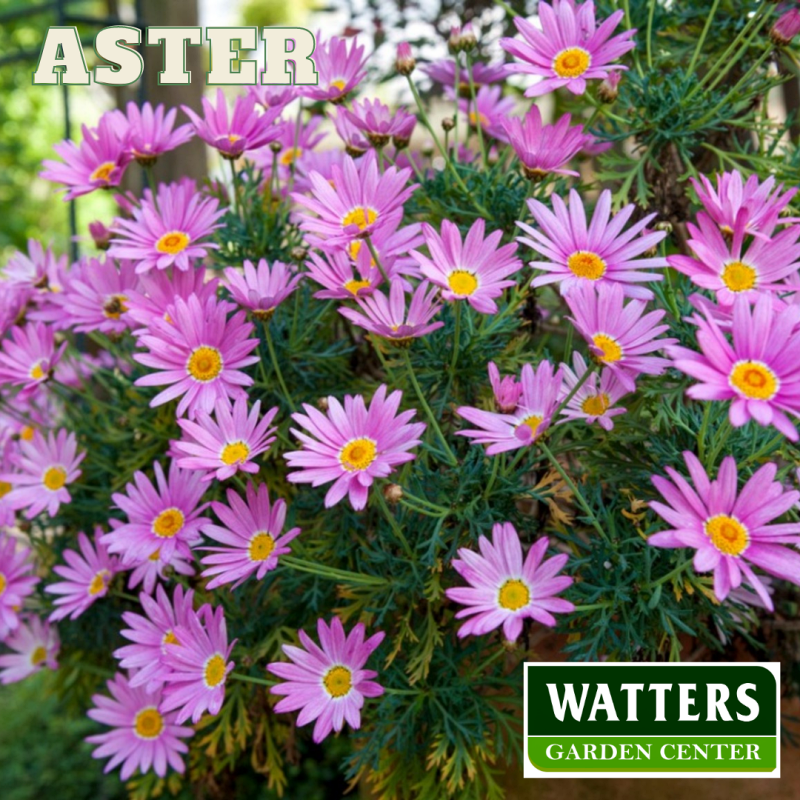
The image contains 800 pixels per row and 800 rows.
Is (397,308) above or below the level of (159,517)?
above

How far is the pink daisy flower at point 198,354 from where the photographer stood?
91cm

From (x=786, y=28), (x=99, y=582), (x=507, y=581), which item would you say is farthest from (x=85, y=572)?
(x=786, y=28)

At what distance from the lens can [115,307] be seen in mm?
1120

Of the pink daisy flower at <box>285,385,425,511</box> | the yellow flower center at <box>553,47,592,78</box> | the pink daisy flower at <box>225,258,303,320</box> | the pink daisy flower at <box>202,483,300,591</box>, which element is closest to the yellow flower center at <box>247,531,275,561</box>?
the pink daisy flower at <box>202,483,300,591</box>

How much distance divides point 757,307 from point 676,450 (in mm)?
202

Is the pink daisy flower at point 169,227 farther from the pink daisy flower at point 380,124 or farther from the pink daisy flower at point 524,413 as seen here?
the pink daisy flower at point 524,413

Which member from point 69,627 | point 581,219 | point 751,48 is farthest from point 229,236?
point 751,48

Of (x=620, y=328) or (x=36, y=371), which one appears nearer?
(x=620, y=328)

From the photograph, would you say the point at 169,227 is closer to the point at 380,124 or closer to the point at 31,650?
the point at 380,124

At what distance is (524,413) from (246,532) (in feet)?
0.96

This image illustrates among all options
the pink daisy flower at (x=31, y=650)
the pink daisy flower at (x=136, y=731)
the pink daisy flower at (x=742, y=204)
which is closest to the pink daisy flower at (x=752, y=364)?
the pink daisy flower at (x=742, y=204)

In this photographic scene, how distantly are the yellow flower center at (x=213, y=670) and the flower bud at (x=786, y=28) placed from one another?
794 mm

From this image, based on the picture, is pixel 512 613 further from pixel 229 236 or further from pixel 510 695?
pixel 229 236

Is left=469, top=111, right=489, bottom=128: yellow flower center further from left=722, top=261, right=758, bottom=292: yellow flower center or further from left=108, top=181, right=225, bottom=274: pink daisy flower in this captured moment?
left=722, top=261, right=758, bottom=292: yellow flower center
